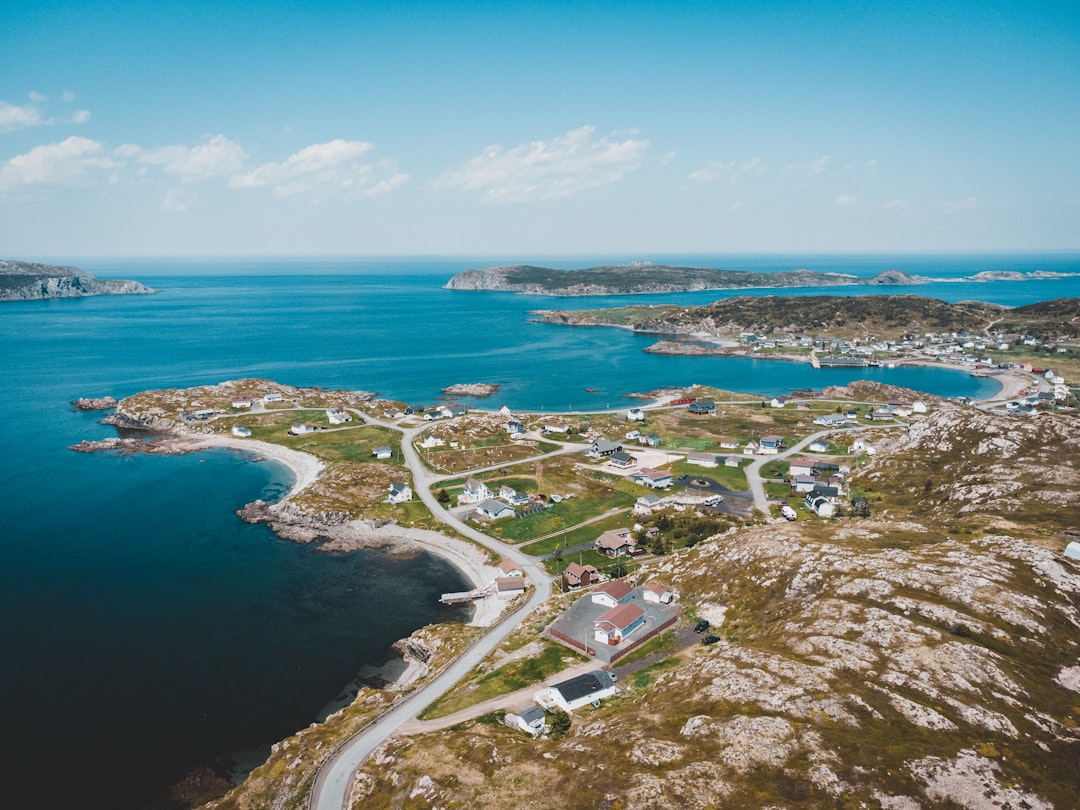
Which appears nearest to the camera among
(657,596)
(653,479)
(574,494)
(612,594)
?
(612,594)

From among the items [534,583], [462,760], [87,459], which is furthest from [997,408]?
[87,459]

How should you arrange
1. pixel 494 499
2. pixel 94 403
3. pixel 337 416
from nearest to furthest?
pixel 494 499, pixel 337 416, pixel 94 403

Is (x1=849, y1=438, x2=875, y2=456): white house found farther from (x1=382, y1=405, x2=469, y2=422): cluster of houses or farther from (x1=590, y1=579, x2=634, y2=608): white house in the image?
(x1=382, y1=405, x2=469, y2=422): cluster of houses

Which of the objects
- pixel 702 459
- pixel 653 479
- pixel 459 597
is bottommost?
pixel 459 597

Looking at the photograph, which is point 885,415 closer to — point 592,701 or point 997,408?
point 997,408

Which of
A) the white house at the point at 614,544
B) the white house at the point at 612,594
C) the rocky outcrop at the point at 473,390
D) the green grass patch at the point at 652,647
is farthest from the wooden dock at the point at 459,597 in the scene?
the rocky outcrop at the point at 473,390

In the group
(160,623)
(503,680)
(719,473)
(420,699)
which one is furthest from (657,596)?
(160,623)

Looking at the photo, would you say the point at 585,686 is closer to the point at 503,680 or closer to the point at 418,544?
the point at 503,680
